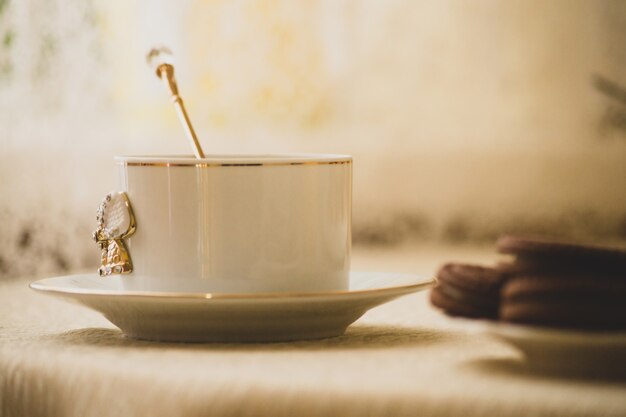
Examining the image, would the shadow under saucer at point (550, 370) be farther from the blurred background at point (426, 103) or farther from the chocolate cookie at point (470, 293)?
the blurred background at point (426, 103)

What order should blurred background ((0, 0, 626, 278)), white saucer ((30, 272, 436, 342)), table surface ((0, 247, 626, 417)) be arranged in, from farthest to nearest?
blurred background ((0, 0, 626, 278)) → white saucer ((30, 272, 436, 342)) → table surface ((0, 247, 626, 417))

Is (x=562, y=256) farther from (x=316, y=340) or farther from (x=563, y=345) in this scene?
(x=316, y=340)

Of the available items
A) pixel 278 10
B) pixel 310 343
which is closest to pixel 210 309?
pixel 310 343

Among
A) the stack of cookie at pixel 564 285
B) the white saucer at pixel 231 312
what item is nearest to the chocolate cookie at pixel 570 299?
the stack of cookie at pixel 564 285

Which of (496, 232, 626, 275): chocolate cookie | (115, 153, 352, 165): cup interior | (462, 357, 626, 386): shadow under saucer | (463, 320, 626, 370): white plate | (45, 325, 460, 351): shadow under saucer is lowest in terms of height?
(45, 325, 460, 351): shadow under saucer

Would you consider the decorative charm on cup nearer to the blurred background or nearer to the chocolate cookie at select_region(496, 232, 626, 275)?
the chocolate cookie at select_region(496, 232, 626, 275)

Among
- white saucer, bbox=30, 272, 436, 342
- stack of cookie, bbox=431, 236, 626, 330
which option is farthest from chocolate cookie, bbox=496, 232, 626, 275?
white saucer, bbox=30, 272, 436, 342
